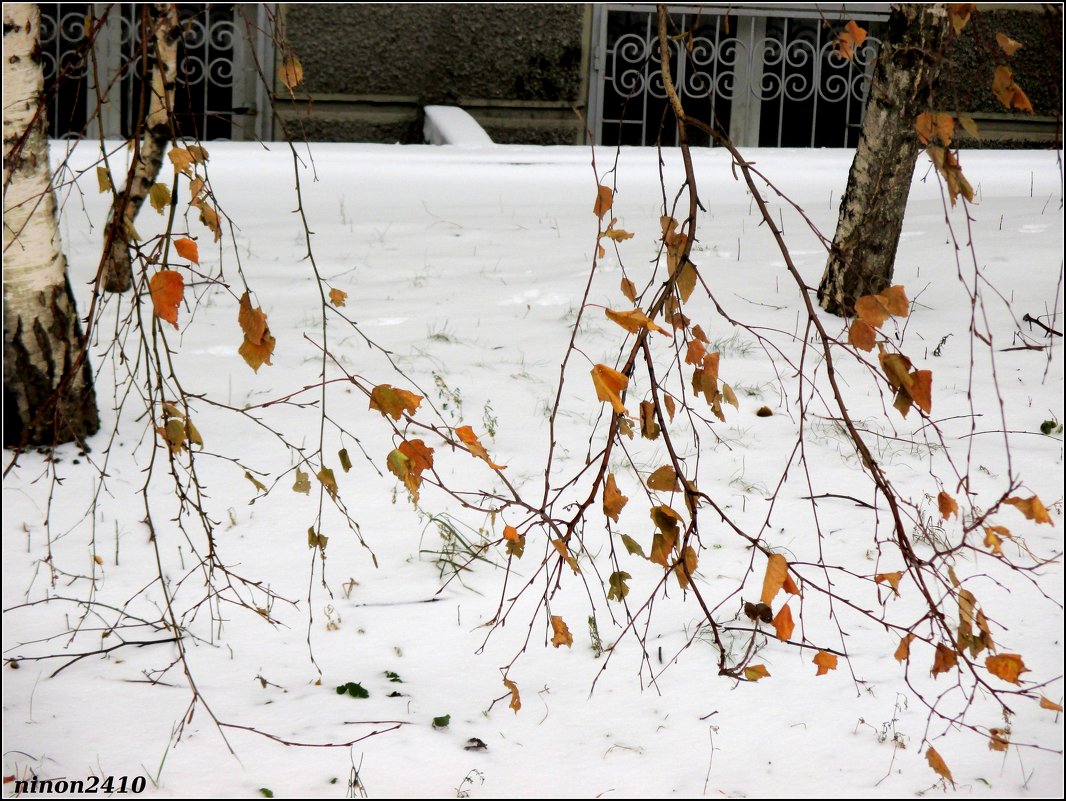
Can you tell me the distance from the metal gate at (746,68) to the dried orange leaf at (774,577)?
20.5 ft

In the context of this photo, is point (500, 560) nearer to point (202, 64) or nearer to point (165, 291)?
point (165, 291)

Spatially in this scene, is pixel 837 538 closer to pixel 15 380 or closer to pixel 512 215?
pixel 15 380

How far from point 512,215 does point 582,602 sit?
132 inches

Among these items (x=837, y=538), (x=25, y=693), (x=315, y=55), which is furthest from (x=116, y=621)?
(x=315, y=55)

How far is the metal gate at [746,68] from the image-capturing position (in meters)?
7.50

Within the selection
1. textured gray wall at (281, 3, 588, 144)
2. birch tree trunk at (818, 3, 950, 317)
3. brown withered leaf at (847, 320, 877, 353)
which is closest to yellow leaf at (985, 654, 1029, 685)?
brown withered leaf at (847, 320, 877, 353)

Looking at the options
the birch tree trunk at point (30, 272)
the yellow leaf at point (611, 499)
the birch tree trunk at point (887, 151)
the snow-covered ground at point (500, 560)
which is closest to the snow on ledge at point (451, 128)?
the snow-covered ground at point (500, 560)

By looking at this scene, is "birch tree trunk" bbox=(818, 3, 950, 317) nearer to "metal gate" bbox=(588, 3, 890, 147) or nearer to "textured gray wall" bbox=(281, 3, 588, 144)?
"metal gate" bbox=(588, 3, 890, 147)

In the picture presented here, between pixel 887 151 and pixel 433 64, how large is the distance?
404cm

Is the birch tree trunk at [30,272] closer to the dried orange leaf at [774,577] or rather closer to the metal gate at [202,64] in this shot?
the dried orange leaf at [774,577]

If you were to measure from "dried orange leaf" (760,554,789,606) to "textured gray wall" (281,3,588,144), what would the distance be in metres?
6.37

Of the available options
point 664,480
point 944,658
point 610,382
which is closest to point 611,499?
point 664,480

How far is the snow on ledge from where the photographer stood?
6434 millimetres

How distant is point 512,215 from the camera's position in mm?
5742
